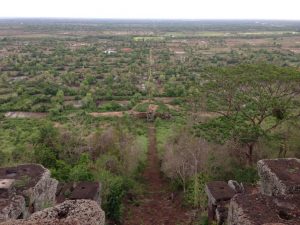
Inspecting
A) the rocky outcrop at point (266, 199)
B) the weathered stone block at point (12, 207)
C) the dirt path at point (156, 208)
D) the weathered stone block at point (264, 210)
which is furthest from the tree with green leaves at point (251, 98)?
the weathered stone block at point (12, 207)

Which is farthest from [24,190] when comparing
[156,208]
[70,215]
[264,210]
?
[156,208]

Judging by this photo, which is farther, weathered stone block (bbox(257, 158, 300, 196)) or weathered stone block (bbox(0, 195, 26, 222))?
weathered stone block (bbox(257, 158, 300, 196))

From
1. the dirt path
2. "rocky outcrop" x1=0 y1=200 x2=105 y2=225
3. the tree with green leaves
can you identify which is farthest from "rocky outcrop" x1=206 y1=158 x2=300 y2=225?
"rocky outcrop" x1=0 y1=200 x2=105 y2=225

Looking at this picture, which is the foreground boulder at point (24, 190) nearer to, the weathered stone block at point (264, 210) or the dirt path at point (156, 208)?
the dirt path at point (156, 208)

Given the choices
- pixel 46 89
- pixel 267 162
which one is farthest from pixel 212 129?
pixel 46 89

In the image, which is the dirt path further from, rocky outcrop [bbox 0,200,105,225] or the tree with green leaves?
rocky outcrop [bbox 0,200,105,225]

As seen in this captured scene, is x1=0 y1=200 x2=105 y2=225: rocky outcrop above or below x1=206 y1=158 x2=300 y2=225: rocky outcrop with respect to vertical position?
above

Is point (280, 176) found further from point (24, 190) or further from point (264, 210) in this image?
point (24, 190)
